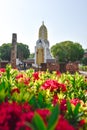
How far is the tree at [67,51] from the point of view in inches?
3273

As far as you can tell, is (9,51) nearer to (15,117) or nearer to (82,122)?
(82,122)

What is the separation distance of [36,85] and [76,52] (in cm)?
8125

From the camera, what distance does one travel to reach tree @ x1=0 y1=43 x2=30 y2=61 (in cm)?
8981

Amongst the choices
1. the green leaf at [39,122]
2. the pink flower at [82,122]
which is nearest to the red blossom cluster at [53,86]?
the pink flower at [82,122]

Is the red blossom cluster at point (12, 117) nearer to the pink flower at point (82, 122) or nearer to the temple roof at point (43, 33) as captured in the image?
the pink flower at point (82, 122)

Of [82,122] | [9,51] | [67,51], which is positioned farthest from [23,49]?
[82,122]

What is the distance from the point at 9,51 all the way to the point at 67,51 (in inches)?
643

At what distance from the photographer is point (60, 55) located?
273 feet

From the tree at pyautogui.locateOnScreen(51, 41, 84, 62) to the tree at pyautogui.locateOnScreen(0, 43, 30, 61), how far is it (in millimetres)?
9653

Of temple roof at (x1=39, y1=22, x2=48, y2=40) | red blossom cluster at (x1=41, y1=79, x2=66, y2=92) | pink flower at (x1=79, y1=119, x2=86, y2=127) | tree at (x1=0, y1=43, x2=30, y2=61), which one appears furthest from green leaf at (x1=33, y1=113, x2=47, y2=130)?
tree at (x1=0, y1=43, x2=30, y2=61)

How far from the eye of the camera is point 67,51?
84562 mm

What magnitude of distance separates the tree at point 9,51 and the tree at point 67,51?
9653 millimetres

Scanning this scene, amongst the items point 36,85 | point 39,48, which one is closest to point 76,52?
point 39,48

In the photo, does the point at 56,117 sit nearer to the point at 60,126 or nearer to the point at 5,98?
the point at 60,126
